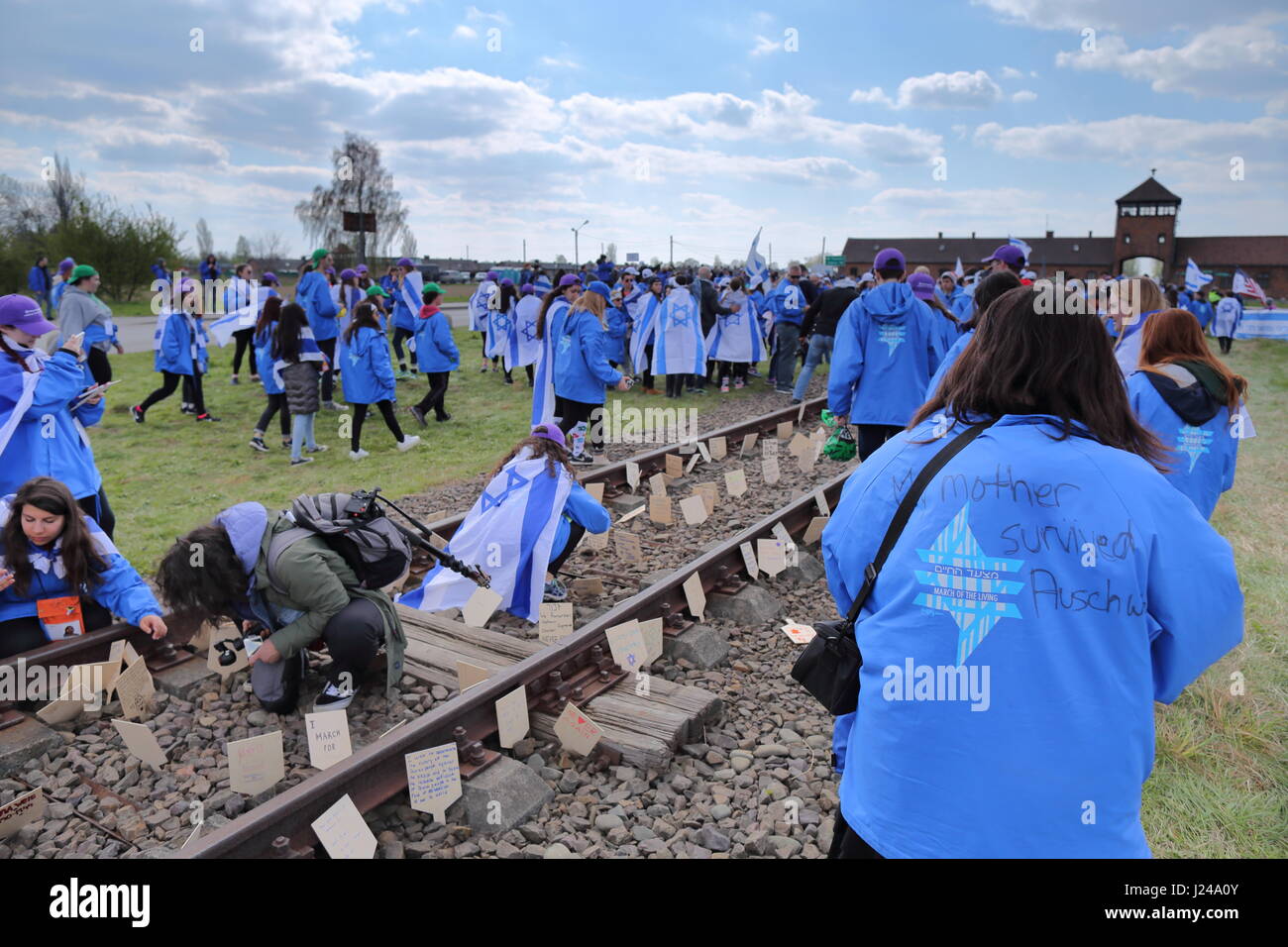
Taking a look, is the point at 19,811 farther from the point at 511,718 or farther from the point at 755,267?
the point at 755,267

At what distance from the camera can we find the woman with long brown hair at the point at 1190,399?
13.2 ft

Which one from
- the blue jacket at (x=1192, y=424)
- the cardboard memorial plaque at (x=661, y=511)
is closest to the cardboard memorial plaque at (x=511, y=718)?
the blue jacket at (x=1192, y=424)

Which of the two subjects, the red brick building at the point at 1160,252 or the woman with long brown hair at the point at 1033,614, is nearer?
the woman with long brown hair at the point at 1033,614

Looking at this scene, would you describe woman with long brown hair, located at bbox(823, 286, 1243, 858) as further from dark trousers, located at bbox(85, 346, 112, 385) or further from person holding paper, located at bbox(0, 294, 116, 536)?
dark trousers, located at bbox(85, 346, 112, 385)

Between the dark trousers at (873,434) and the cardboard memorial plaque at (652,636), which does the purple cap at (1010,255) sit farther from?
the cardboard memorial plaque at (652,636)

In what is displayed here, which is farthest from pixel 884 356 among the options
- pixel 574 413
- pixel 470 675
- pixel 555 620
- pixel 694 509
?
pixel 470 675

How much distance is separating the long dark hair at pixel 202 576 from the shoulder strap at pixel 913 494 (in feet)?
9.79

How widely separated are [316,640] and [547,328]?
5.28 meters

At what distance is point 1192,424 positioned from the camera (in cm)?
405

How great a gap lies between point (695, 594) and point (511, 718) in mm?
1673

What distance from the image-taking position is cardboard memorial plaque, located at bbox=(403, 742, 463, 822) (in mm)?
3406

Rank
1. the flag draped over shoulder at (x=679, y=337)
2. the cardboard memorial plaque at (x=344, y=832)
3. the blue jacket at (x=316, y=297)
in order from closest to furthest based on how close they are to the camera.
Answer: the cardboard memorial plaque at (x=344, y=832) → the blue jacket at (x=316, y=297) → the flag draped over shoulder at (x=679, y=337)
